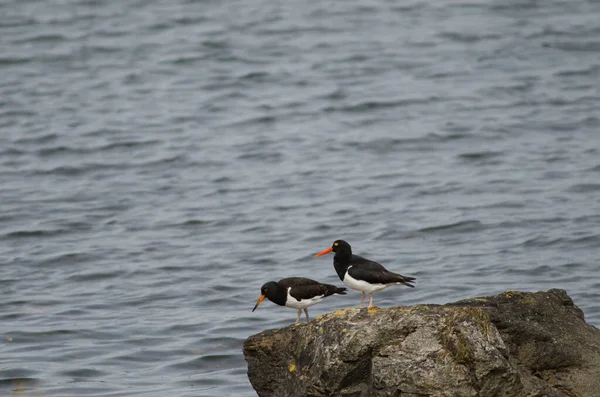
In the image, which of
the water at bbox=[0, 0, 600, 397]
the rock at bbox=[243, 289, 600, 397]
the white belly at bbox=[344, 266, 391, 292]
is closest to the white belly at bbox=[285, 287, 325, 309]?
the white belly at bbox=[344, 266, 391, 292]

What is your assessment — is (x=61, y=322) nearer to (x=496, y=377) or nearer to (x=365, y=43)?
(x=496, y=377)

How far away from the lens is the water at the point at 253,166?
16.0 metres

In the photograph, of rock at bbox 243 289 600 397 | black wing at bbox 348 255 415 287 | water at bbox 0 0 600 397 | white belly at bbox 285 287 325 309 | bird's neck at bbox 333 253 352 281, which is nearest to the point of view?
rock at bbox 243 289 600 397

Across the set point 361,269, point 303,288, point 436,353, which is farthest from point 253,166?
point 436,353

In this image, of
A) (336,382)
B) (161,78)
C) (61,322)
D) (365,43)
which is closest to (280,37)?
(365,43)

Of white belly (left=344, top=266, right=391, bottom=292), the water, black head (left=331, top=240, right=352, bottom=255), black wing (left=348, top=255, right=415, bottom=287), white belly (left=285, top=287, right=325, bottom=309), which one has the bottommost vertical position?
the water

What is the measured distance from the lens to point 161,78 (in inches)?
1390

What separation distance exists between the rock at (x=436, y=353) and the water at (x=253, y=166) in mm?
3742

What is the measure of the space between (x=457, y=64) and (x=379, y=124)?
6.06 meters

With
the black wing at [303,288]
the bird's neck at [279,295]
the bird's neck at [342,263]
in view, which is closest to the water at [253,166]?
the bird's neck at [279,295]

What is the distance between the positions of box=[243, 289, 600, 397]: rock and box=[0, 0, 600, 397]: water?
3742 millimetres

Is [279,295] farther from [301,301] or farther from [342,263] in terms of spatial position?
[342,263]

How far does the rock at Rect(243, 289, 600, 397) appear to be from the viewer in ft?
27.3

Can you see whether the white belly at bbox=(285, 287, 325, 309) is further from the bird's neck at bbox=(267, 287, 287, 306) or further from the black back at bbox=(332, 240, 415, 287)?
the black back at bbox=(332, 240, 415, 287)
